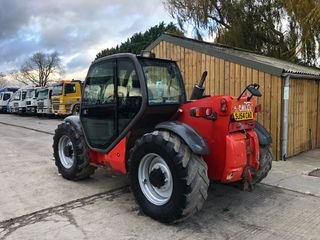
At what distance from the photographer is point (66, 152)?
6750 millimetres

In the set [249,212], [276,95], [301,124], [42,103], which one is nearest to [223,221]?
[249,212]

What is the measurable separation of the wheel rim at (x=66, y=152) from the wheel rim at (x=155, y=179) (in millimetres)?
2108

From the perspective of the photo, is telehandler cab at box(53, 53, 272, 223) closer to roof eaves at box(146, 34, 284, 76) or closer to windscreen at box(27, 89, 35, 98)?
roof eaves at box(146, 34, 284, 76)

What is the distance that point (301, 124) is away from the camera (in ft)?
32.0

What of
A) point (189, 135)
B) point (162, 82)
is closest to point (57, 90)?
point (162, 82)

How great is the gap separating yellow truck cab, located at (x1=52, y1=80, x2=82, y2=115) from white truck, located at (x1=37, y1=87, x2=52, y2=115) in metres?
1.16

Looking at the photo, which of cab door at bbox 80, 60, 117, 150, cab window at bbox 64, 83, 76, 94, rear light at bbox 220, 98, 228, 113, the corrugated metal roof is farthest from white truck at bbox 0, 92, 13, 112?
rear light at bbox 220, 98, 228, 113

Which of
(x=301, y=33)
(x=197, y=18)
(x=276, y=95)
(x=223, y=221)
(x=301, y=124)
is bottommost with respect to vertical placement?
(x=223, y=221)

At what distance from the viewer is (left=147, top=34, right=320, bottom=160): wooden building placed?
28.5 feet

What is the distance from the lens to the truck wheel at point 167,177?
14.5 feet

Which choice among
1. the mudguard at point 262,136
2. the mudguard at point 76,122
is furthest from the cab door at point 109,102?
the mudguard at point 262,136

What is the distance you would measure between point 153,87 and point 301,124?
19.4ft

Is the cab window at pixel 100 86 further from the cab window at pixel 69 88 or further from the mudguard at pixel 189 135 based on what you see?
the cab window at pixel 69 88

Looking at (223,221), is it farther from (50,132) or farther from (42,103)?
(42,103)
